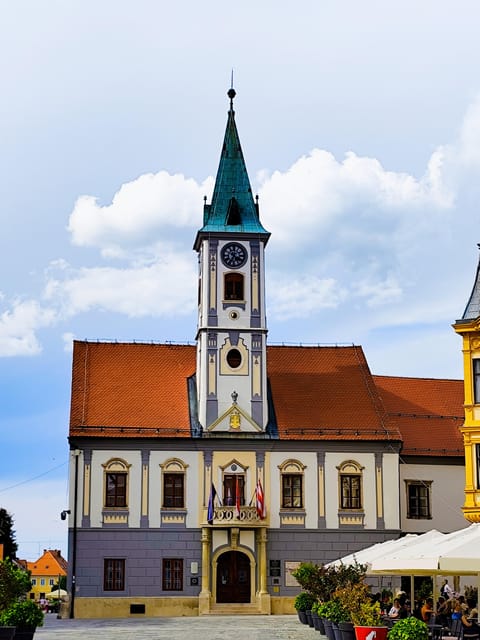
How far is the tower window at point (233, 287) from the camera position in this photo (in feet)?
169

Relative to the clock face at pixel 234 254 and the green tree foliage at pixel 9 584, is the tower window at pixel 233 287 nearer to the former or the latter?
the clock face at pixel 234 254

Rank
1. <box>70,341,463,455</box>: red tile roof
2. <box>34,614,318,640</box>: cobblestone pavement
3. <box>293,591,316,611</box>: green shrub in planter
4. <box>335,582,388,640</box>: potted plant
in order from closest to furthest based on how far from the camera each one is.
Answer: <box>335,582,388,640</box>: potted plant < <box>34,614,318,640</box>: cobblestone pavement < <box>293,591,316,611</box>: green shrub in planter < <box>70,341,463,455</box>: red tile roof

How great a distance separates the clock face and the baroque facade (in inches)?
3.6

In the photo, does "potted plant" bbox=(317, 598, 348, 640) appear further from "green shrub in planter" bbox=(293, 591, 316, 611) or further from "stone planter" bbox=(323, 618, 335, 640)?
"green shrub in planter" bbox=(293, 591, 316, 611)

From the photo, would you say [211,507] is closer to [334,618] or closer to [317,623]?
[317,623]

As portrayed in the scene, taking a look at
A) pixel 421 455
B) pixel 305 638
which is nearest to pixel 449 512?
pixel 421 455

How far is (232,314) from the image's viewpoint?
51.2 metres

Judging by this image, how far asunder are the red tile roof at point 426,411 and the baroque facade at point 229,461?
0.16 meters

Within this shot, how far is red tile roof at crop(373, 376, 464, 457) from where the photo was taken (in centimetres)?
5269

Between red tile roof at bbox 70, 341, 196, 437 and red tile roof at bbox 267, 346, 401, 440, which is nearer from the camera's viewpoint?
red tile roof at bbox 70, 341, 196, 437

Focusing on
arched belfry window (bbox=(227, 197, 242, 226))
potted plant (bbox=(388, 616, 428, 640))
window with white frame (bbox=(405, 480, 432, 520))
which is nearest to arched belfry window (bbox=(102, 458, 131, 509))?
arched belfry window (bbox=(227, 197, 242, 226))

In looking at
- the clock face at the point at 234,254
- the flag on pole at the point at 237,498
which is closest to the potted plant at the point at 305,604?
the flag on pole at the point at 237,498

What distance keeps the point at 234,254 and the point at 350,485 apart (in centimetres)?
1174

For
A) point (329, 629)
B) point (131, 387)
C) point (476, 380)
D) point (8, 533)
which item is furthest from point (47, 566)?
point (329, 629)
